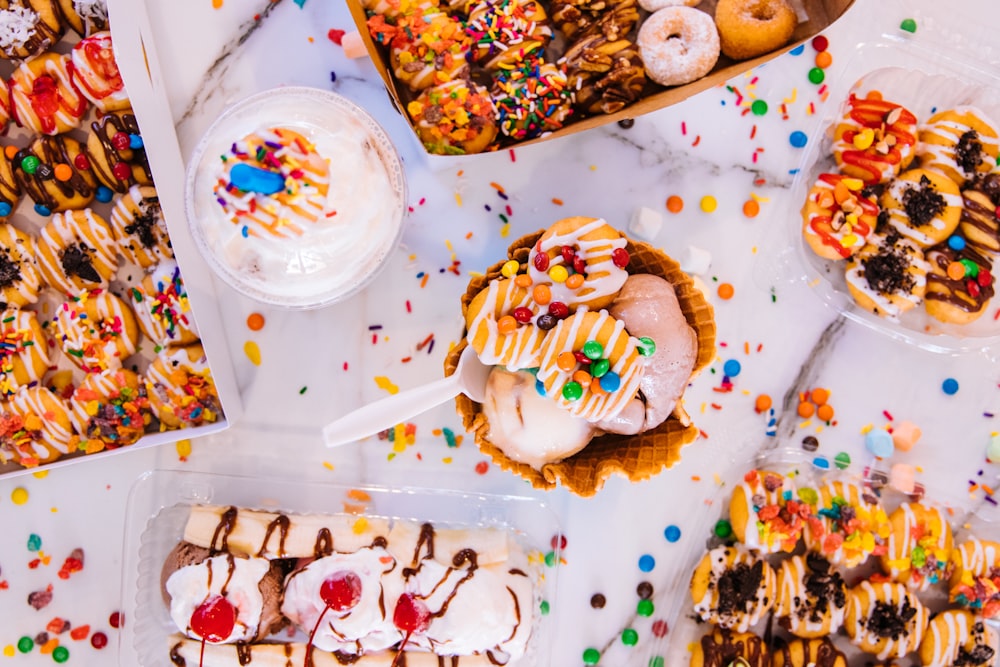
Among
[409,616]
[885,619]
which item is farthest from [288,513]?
[885,619]

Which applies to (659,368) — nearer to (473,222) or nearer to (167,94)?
(473,222)

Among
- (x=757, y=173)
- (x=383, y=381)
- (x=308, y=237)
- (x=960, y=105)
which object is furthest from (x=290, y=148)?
(x=960, y=105)

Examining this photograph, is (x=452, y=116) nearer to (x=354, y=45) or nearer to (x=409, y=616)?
(x=354, y=45)

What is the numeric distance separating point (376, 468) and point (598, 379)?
91 cm

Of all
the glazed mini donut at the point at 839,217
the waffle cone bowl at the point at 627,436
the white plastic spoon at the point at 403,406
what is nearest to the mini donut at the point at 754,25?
the glazed mini donut at the point at 839,217

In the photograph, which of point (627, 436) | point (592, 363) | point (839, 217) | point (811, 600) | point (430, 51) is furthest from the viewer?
point (811, 600)

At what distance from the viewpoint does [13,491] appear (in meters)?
2.52

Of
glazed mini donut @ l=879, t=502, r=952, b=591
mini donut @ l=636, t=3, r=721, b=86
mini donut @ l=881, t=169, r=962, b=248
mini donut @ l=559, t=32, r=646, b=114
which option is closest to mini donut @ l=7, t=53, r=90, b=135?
mini donut @ l=559, t=32, r=646, b=114

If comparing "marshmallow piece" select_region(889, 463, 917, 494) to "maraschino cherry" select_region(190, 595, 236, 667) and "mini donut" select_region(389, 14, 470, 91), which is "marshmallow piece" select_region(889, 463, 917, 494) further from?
"maraschino cherry" select_region(190, 595, 236, 667)

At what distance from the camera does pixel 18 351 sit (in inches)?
95.7

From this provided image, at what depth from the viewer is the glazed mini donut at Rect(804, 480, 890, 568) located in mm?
2459

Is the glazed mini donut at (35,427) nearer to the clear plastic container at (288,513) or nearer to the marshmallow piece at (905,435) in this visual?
the clear plastic container at (288,513)

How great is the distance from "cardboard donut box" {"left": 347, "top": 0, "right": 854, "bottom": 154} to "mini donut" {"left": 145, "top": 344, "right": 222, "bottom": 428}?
943 mm

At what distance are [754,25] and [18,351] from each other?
2.35 m
